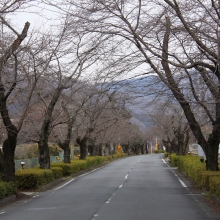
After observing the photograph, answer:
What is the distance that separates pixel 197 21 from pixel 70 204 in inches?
308

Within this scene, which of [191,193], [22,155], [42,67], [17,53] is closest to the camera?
[17,53]

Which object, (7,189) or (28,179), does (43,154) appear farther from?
(7,189)

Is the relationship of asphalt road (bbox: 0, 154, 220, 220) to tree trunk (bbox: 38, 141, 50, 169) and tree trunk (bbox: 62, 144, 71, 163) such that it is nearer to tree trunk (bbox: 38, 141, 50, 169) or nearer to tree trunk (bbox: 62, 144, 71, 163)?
tree trunk (bbox: 38, 141, 50, 169)

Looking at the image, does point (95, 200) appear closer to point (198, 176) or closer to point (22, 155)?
point (198, 176)

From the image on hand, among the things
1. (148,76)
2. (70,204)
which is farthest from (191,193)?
(148,76)

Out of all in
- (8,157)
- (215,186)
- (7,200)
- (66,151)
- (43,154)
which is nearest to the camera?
(215,186)

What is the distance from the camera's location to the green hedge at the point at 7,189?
16967mm

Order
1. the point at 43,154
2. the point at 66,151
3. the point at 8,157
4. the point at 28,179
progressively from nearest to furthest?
the point at 8,157
the point at 28,179
the point at 43,154
the point at 66,151

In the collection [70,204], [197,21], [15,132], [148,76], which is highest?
[197,21]

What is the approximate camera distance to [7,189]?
17.8 meters

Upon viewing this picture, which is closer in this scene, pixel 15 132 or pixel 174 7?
pixel 174 7

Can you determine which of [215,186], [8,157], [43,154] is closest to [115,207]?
[215,186]

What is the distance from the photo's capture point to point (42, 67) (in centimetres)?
1888

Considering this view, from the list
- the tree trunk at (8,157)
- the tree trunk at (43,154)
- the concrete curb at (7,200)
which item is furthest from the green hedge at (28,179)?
the concrete curb at (7,200)
